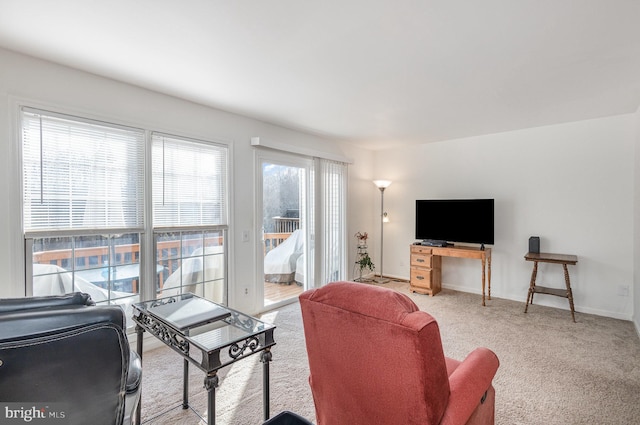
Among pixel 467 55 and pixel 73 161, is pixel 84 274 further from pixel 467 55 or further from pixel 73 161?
pixel 467 55

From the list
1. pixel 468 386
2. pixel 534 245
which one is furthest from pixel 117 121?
pixel 534 245

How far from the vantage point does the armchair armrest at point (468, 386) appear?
3.93 ft

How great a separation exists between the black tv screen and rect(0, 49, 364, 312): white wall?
7.84 feet

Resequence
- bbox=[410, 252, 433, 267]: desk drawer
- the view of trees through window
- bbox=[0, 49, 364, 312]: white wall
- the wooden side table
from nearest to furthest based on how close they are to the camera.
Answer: bbox=[0, 49, 364, 312]: white wall < the wooden side table < the view of trees through window < bbox=[410, 252, 433, 267]: desk drawer

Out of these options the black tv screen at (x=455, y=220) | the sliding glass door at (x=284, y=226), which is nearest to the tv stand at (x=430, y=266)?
the black tv screen at (x=455, y=220)

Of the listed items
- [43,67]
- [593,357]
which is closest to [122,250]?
[43,67]

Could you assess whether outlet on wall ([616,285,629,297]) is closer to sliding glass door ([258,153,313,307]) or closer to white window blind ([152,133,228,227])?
sliding glass door ([258,153,313,307])

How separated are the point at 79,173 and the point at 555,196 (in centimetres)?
528

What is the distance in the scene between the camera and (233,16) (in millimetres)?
1788

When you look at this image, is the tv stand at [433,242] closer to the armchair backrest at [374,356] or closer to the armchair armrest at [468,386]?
the armchair armrest at [468,386]

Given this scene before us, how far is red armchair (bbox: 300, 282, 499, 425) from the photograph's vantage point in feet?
3.75

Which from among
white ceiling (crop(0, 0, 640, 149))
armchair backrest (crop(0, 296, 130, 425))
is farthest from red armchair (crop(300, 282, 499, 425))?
white ceiling (crop(0, 0, 640, 149))

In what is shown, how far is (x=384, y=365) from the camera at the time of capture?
1.22 metres

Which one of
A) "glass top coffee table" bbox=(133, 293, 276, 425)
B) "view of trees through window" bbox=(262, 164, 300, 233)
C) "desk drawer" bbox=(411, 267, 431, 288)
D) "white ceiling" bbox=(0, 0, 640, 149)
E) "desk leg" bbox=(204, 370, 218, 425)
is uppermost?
"white ceiling" bbox=(0, 0, 640, 149)
